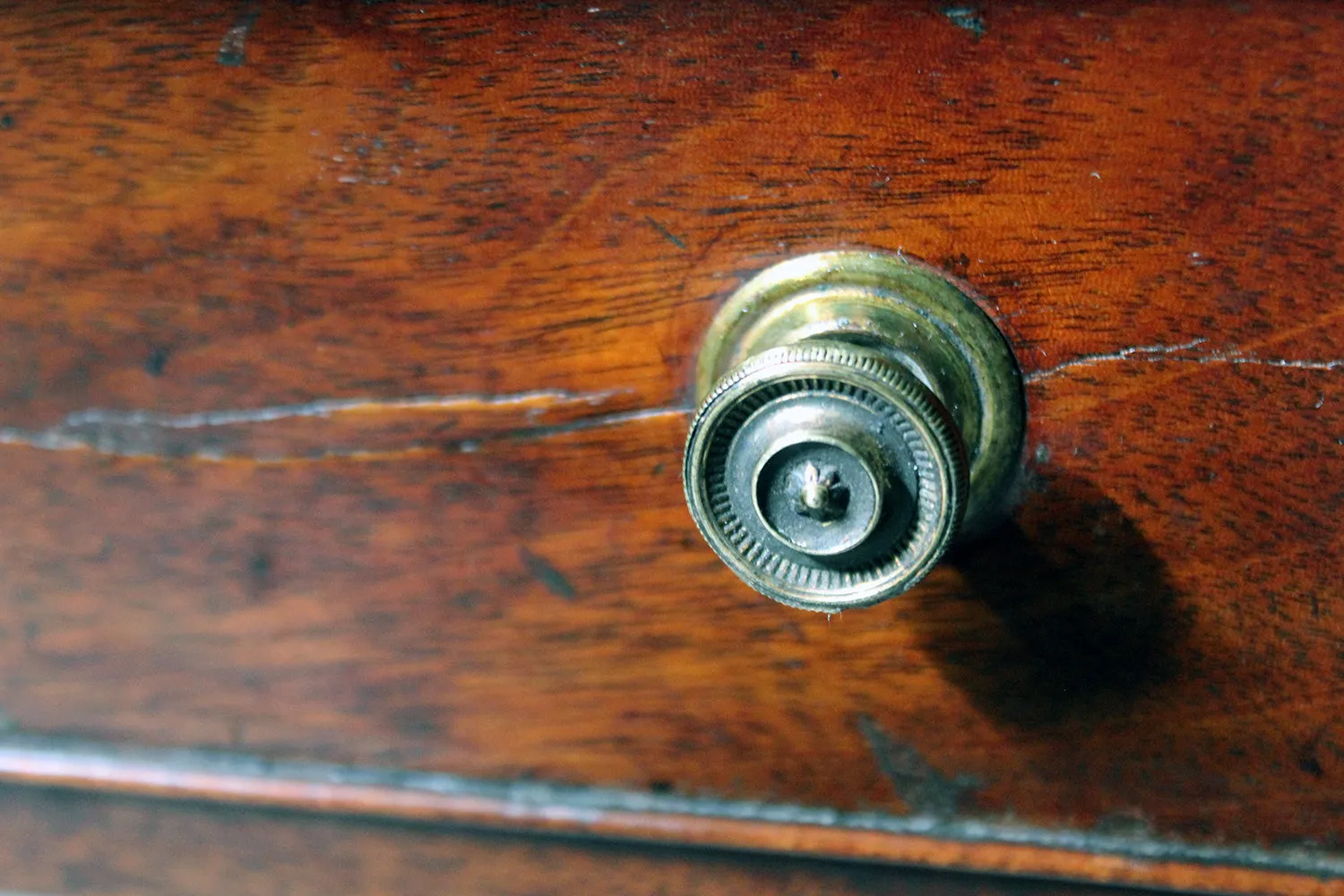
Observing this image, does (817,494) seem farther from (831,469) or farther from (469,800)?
(469,800)

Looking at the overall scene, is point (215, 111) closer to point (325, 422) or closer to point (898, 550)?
point (325, 422)

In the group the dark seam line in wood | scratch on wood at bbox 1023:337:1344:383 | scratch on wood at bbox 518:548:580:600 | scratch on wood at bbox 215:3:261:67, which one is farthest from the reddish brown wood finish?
scratch on wood at bbox 215:3:261:67

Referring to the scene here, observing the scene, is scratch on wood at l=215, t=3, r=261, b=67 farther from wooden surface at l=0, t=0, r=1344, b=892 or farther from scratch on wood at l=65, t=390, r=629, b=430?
scratch on wood at l=65, t=390, r=629, b=430

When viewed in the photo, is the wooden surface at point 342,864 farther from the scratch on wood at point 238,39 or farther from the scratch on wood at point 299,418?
the scratch on wood at point 238,39

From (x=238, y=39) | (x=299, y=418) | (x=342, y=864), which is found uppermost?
(x=238, y=39)

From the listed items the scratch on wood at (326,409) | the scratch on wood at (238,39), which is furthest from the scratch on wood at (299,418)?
the scratch on wood at (238,39)

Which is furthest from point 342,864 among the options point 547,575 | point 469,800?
point 547,575
